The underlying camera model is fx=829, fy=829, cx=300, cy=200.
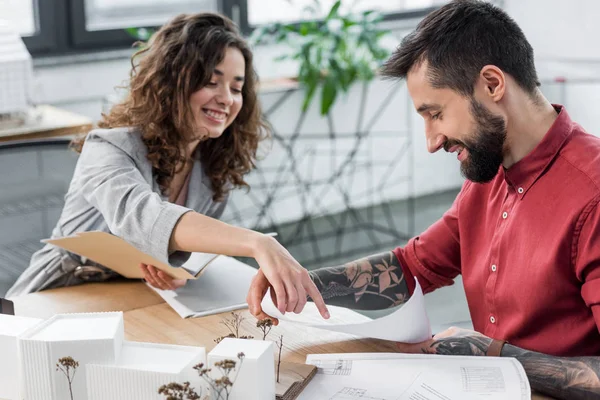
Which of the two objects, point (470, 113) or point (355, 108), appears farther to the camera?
point (355, 108)

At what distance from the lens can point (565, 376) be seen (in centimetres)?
130

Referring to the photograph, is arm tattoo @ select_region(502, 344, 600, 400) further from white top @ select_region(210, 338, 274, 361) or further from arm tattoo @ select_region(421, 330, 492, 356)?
white top @ select_region(210, 338, 274, 361)

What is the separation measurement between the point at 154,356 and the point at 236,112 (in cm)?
105

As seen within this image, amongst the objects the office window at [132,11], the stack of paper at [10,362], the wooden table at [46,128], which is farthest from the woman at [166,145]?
the office window at [132,11]

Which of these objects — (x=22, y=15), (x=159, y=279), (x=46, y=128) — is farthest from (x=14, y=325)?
(x=22, y=15)

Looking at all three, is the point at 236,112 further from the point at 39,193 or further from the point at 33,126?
the point at 33,126

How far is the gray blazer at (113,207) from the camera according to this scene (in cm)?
165

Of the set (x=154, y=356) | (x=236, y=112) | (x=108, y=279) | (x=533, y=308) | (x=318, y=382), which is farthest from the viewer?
(x=236, y=112)

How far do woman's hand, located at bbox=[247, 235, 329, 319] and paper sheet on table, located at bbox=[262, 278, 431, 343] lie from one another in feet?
0.13

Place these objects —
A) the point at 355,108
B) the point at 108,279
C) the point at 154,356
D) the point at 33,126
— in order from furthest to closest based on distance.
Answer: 1. the point at 355,108
2. the point at 33,126
3. the point at 108,279
4. the point at 154,356

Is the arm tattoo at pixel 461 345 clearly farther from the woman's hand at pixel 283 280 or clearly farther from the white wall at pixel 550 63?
the white wall at pixel 550 63

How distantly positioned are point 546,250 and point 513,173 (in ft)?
0.57

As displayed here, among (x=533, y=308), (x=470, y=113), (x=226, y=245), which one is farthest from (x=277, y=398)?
(x=470, y=113)

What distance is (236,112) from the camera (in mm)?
2145
